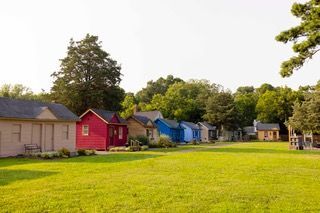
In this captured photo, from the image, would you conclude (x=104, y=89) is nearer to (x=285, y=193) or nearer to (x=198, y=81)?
(x=285, y=193)

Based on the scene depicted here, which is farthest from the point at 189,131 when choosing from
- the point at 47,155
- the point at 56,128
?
the point at 47,155

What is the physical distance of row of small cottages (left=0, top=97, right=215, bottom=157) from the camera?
1099 inches

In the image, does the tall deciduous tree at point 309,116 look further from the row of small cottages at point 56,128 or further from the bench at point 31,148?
the bench at point 31,148

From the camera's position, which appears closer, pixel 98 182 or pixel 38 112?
pixel 98 182

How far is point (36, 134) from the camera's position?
30.5 m

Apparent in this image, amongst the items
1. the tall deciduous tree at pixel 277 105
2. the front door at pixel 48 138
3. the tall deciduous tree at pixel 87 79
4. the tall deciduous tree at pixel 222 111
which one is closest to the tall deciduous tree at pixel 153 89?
the tall deciduous tree at pixel 222 111

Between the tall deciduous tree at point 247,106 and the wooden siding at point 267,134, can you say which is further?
the tall deciduous tree at point 247,106

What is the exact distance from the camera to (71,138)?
3506 cm

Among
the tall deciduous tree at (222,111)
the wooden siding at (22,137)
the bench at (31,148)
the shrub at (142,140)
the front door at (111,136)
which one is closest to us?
the wooden siding at (22,137)

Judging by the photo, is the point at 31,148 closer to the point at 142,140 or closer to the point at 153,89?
the point at 142,140

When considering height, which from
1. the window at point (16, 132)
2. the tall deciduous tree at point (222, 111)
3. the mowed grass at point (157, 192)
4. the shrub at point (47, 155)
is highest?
the tall deciduous tree at point (222, 111)

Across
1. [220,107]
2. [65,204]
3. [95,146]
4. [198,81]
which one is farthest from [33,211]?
[198,81]

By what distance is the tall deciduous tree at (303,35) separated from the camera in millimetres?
14805

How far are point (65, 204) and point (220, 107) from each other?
3261 inches
